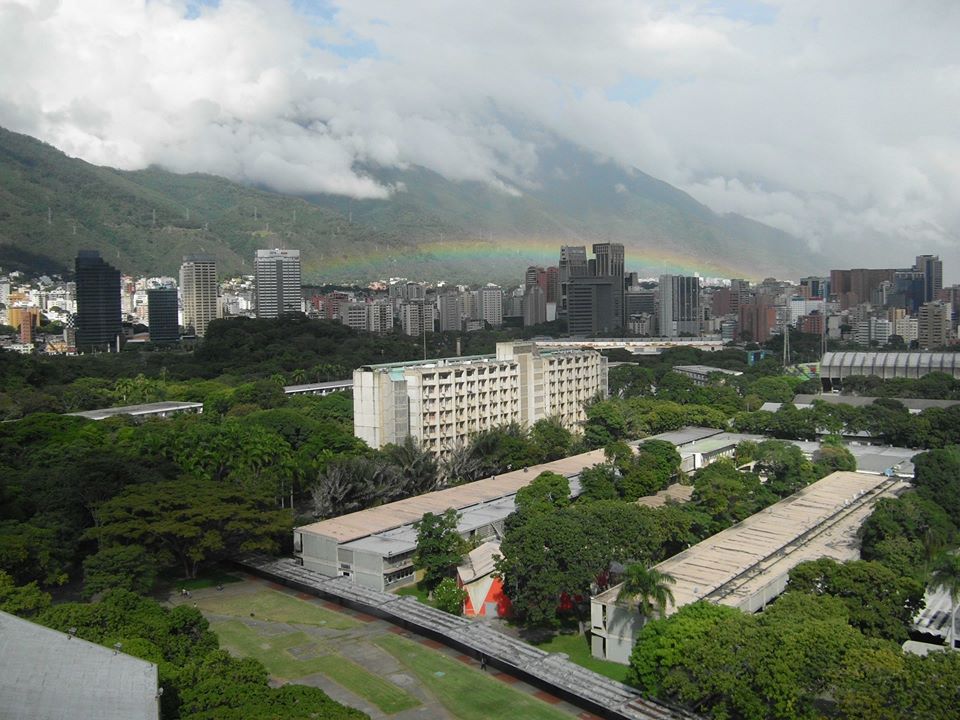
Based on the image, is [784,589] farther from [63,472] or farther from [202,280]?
[202,280]

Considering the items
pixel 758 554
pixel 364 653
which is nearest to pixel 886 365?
pixel 758 554

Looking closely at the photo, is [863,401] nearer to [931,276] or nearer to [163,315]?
[163,315]

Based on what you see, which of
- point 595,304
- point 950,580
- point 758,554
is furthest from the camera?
point 595,304

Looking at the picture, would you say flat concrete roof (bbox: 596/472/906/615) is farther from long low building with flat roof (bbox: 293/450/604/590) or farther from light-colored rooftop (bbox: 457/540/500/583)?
long low building with flat roof (bbox: 293/450/604/590)

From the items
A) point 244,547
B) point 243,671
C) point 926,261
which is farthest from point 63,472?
point 926,261

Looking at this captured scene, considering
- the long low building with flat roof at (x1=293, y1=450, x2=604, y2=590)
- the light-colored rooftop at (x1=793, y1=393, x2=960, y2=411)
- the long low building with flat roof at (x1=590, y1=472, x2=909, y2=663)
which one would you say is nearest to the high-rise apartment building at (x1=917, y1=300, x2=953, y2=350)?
the light-colored rooftop at (x1=793, y1=393, x2=960, y2=411)

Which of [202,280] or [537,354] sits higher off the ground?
[202,280]
